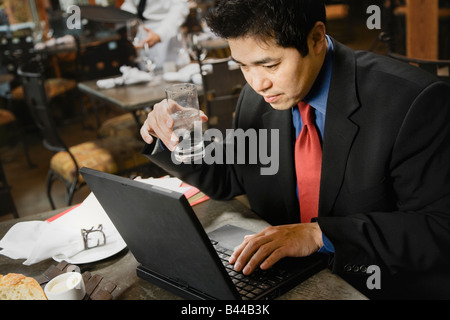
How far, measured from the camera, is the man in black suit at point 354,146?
1.19 meters

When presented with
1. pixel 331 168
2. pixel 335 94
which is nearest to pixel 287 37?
pixel 335 94

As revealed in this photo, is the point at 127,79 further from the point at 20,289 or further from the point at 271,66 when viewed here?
the point at 20,289

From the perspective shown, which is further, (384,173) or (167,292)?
(384,173)

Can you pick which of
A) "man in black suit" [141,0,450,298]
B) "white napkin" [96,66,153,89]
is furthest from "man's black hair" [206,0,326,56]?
"white napkin" [96,66,153,89]

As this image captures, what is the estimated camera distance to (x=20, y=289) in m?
1.03

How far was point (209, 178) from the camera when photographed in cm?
157

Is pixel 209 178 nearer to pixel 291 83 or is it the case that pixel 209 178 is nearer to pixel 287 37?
pixel 291 83

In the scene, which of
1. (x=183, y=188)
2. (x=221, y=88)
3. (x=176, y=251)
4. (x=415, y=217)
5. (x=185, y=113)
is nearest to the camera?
(x=176, y=251)

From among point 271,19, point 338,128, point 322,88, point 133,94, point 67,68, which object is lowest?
point 67,68

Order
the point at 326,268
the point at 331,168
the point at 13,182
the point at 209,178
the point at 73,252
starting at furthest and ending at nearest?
1. the point at 13,182
2. the point at 209,178
3. the point at 331,168
4. the point at 73,252
5. the point at 326,268

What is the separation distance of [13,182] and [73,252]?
3.57 meters

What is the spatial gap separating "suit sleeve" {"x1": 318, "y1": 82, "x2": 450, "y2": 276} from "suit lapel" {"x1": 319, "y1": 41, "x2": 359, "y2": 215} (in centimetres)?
15

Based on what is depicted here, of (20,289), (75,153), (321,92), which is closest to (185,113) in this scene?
(321,92)

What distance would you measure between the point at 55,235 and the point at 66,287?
0.30 meters
